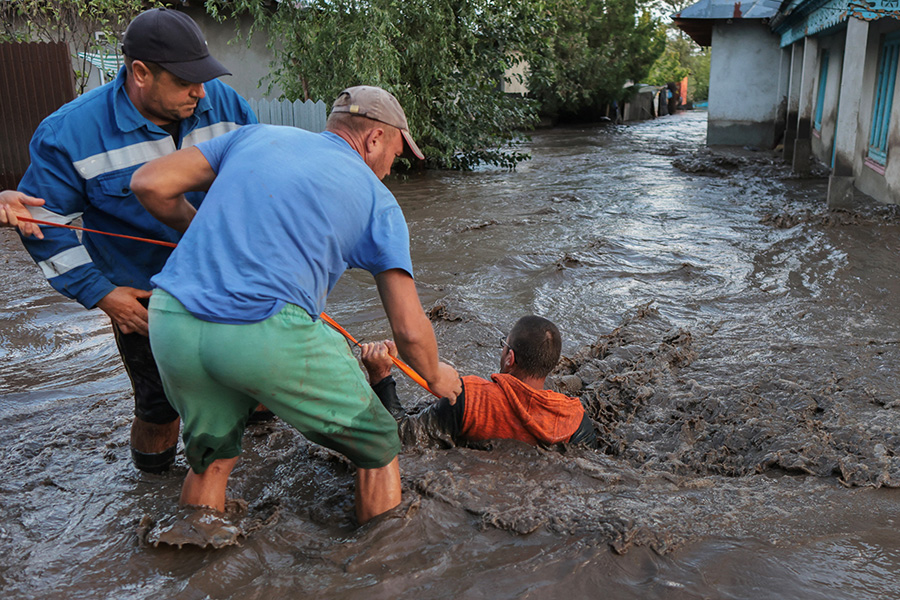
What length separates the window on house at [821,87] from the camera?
14812 mm

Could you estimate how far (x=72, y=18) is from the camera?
12.1m

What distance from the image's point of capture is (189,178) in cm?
243

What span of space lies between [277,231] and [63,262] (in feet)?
3.66

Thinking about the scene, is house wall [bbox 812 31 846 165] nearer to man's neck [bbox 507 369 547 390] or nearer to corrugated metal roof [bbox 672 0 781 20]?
corrugated metal roof [bbox 672 0 781 20]

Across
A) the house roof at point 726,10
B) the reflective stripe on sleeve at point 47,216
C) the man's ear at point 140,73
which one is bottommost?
the reflective stripe on sleeve at point 47,216

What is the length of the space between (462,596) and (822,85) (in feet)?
53.5

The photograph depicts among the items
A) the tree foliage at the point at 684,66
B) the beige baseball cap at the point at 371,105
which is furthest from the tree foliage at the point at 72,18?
the tree foliage at the point at 684,66

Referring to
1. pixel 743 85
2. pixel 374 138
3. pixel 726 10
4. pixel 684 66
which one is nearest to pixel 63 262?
pixel 374 138

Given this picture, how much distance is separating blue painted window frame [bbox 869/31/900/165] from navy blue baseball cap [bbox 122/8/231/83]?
9069mm

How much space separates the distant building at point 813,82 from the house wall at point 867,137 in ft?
0.05

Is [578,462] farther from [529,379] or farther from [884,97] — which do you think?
[884,97]

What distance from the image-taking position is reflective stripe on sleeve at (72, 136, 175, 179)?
2846 millimetres

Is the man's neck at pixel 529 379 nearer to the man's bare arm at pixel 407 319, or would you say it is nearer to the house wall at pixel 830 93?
the man's bare arm at pixel 407 319

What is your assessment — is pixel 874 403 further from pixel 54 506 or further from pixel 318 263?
pixel 54 506
